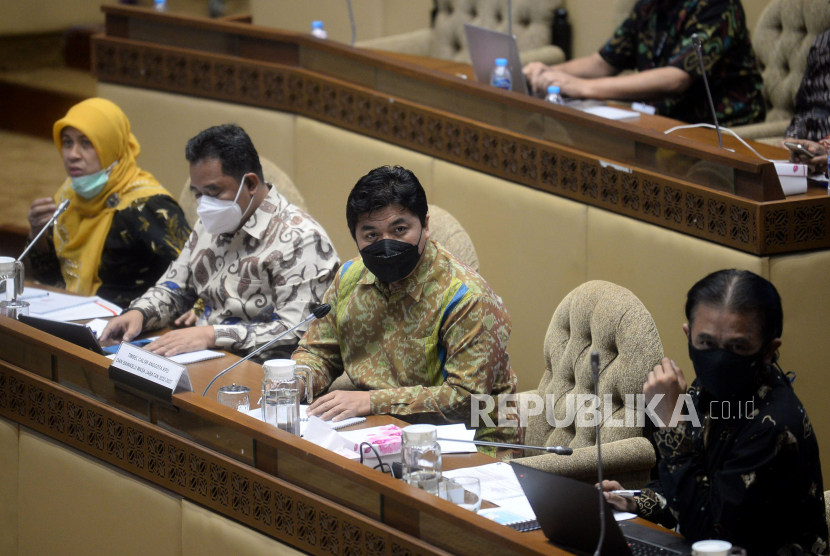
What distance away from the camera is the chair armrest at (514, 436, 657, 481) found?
2252mm

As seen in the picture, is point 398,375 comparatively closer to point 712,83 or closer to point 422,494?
point 422,494

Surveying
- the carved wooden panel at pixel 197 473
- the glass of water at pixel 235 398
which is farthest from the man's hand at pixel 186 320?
the glass of water at pixel 235 398

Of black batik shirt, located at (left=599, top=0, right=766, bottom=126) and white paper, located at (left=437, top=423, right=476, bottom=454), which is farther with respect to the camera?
black batik shirt, located at (left=599, top=0, right=766, bottom=126)

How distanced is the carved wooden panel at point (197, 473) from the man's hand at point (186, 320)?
694 mm

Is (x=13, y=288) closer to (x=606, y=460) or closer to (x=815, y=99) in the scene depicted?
(x=606, y=460)

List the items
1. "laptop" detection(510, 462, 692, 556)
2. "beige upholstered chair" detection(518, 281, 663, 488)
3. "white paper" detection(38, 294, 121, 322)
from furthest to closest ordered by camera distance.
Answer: "white paper" detection(38, 294, 121, 322), "beige upholstered chair" detection(518, 281, 663, 488), "laptop" detection(510, 462, 692, 556)

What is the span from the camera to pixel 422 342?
230cm

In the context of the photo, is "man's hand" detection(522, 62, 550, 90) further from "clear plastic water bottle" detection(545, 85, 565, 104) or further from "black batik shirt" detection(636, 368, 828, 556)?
"black batik shirt" detection(636, 368, 828, 556)

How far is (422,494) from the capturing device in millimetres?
1610

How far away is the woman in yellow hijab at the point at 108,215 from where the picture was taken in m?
3.31

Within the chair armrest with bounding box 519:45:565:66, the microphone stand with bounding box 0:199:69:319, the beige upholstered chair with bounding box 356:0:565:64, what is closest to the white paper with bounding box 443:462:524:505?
the microphone stand with bounding box 0:199:69:319

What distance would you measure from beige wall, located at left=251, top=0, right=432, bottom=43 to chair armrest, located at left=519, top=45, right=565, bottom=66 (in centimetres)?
89

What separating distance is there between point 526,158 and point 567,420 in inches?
48.3

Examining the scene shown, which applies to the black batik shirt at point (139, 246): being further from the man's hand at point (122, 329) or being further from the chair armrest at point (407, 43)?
the chair armrest at point (407, 43)
